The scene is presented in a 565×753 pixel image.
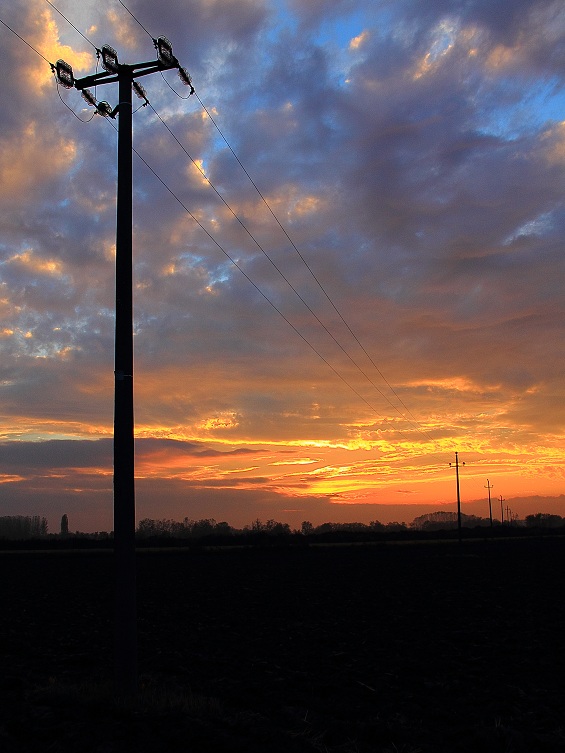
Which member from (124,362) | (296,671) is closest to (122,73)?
(124,362)

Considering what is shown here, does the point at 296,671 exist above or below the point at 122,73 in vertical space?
below

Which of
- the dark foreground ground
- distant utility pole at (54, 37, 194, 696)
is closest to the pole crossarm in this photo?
distant utility pole at (54, 37, 194, 696)

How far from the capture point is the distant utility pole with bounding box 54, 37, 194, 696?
11398mm

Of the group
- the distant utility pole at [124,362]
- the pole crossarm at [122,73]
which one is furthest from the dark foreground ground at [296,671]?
the pole crossarm at [122,73]

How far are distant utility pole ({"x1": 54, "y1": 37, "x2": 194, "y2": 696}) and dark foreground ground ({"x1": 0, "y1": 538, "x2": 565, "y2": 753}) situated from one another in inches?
43.3

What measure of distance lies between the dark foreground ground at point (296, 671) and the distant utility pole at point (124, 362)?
1099 mm

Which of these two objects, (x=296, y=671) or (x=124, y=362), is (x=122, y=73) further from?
(x=296, y=671)

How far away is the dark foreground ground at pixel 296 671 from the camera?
972 cm

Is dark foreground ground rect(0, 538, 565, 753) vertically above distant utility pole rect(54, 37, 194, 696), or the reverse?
distant utility pole rect(54, 37, 194, 696)

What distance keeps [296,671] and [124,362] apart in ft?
25.8

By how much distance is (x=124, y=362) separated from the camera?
12.1m

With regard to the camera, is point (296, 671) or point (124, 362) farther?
point (296, 671)

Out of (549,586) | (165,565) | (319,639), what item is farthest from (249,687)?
(165,565)

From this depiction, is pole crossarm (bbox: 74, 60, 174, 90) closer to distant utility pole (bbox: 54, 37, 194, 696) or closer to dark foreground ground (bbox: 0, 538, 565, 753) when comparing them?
distant utility pole (bbox: 54, 37, 194, 696)
